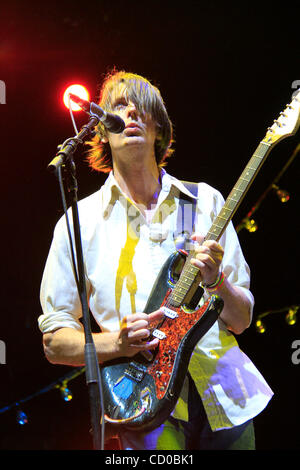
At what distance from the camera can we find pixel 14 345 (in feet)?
13.4

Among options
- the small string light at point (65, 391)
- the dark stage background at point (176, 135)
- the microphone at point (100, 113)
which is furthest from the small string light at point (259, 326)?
the microphone at point (100, 113)

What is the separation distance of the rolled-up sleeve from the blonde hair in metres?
0.69

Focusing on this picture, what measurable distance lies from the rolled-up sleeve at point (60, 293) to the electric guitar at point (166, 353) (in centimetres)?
35

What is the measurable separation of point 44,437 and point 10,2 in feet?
11.9

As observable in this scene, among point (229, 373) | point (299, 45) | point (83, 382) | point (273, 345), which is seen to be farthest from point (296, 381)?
point (299, 45)

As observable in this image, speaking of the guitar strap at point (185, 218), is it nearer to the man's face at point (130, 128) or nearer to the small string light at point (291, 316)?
the man's face at point (130, 128)

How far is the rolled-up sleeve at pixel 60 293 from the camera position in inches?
90.8

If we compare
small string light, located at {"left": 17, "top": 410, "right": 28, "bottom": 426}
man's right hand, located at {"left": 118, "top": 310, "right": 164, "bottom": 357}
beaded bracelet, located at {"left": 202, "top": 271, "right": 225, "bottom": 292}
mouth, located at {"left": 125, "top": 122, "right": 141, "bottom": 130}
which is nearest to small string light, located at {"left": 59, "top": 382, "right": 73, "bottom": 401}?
small string light, located at {"left": 17, "top": 410, "right": 28, "bottom": 426}

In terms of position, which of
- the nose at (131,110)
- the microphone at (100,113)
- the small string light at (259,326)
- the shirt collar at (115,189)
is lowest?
the small string light at (259,326)

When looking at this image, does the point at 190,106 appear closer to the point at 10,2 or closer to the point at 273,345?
the point at 10,2

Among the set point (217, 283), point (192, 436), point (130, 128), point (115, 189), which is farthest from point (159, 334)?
point (130, 128)

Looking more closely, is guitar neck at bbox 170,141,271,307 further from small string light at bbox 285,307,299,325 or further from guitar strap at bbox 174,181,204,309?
small string light at bbox 285,307,299,325

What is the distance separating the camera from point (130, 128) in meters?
2.58

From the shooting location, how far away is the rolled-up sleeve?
2306 millimetres
